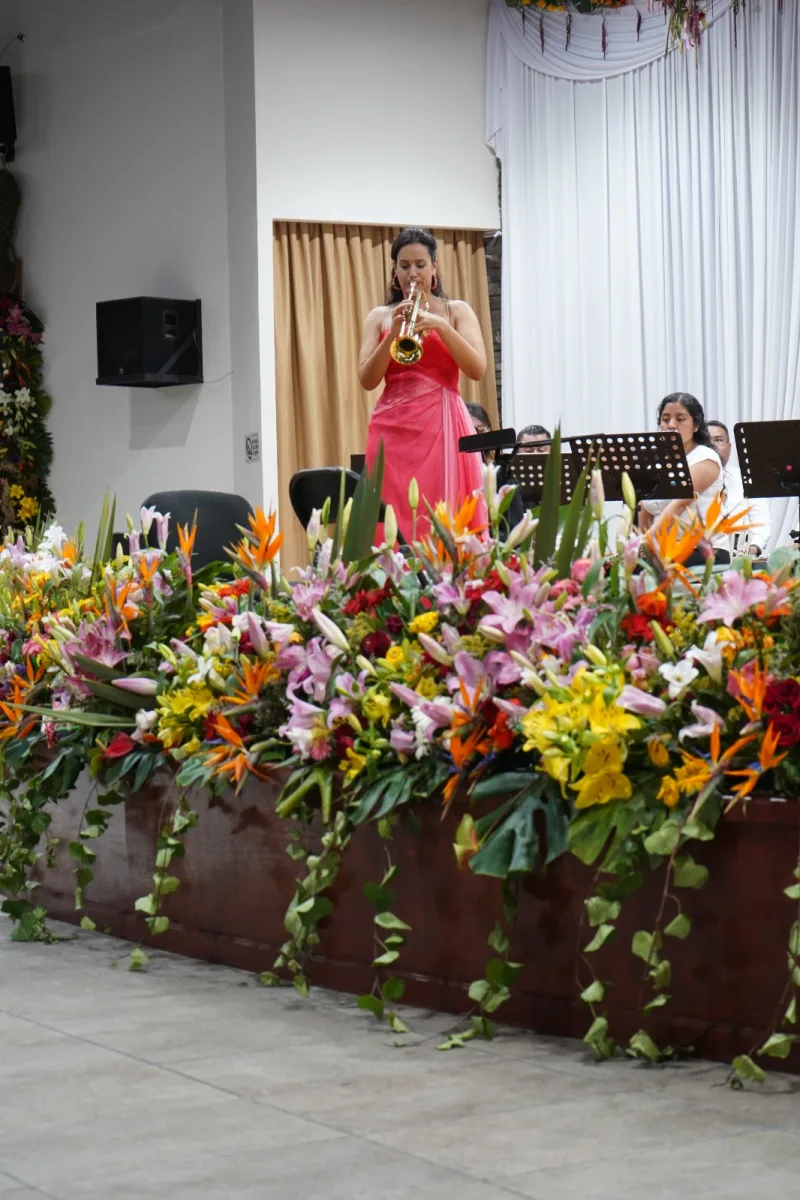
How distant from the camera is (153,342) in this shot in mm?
8000

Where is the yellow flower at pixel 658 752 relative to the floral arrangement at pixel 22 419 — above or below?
below

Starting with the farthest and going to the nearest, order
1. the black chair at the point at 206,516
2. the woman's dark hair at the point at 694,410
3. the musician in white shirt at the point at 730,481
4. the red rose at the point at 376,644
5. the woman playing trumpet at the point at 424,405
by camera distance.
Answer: the musician in white shirt at the point at 730,481
the woman's dark hair at the point at 694,410
the woman playing trumpet at the point at 424,405
the black chair at the point at 206,516
the red rose at the point at 376,644

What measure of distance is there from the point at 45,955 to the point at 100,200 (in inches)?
256

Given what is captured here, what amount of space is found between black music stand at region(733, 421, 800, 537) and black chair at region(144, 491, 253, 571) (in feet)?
5.56

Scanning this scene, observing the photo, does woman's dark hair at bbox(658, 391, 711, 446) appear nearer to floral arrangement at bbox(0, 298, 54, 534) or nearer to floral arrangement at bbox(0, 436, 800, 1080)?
floral arrangement at bbox(0, 436, 800, 1080)

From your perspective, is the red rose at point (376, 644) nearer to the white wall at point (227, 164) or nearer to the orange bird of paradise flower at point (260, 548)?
the orange bird of paradise flower at point (260, 548)

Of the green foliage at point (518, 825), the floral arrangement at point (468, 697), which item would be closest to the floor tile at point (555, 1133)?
the floral arrangement at point (468, 697)

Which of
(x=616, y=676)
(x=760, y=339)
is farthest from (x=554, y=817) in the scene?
(x=760, y=339)

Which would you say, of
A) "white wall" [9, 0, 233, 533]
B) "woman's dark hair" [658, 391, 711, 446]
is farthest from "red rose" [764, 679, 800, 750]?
"white wall" [9, 0, 233, 533]

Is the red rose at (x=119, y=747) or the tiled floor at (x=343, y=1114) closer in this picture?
the tiled floor at (x=343, y=1114)

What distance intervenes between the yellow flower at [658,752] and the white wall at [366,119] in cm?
584

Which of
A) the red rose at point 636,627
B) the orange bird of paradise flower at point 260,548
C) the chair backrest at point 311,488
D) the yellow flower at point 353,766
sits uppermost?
the chair backrest at point 311,488

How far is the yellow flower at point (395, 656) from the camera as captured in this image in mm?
2371

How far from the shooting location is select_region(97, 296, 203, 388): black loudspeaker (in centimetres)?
799
